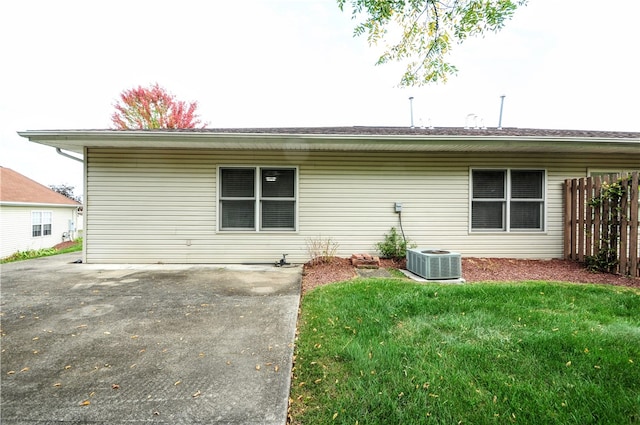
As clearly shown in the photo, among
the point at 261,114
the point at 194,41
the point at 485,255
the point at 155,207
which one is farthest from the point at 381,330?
the point at 261,114

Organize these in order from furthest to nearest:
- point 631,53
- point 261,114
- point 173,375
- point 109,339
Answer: point 261,114 < point 631,53 < point 109,339 < point 173,375

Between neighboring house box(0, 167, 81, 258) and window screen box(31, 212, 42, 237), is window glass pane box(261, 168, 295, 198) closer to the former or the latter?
neighboring house box(0, 167, 81, 258)

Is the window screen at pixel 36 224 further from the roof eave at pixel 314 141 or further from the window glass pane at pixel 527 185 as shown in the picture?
the window glass pane at pixel 527 185

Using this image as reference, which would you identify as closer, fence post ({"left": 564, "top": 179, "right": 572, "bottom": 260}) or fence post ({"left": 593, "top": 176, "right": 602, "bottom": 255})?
fence post ({"left": 593, "top": 176, "right": 602, "bottom": 255})

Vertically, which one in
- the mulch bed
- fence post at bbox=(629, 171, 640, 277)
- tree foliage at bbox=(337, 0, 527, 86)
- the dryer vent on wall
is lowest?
the mulch bed

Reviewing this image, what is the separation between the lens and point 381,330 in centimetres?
258

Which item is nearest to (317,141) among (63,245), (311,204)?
(311,204)

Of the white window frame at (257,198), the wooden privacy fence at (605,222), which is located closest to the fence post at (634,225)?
the wooden privacy fence at (605,222)

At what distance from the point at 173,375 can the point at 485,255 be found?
20.5 feet

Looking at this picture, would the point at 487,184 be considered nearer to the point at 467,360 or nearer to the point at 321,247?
the point at 321,247

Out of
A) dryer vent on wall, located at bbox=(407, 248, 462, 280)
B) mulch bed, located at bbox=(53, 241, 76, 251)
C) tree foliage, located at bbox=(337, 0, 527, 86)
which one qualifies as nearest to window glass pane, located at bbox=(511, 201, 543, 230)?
dryer vent on wall, located at bbox=(407, 248, 462, 280)

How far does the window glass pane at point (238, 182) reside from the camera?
6047mm

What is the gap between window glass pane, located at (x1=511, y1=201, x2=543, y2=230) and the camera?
20.2 feet

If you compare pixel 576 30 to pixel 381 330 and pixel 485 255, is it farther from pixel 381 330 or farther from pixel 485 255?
pixel 381 330
